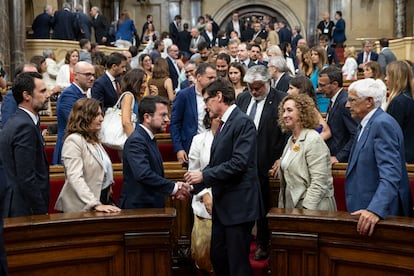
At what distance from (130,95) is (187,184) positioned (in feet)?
5.79

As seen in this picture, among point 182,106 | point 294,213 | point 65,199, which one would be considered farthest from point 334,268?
point 182,106

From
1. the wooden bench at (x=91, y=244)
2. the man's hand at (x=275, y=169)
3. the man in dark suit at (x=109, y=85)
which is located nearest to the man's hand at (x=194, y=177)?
the wooden bench at (x=91, y=244)

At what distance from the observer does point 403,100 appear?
18.1 feet

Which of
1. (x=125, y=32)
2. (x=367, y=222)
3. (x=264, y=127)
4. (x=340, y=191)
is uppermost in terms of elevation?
(x=125, y=32)

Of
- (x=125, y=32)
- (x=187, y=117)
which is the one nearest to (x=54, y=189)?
(x=187, y=117)

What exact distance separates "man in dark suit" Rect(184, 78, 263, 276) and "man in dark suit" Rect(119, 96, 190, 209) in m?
0.20

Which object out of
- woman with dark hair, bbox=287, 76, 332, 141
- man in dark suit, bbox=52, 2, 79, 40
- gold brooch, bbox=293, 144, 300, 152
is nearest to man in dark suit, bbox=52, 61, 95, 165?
woman with dark hair, bbox=287, 76, 332, 141

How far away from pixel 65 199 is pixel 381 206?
2.00 meters

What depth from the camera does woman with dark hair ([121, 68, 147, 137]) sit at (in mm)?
5980

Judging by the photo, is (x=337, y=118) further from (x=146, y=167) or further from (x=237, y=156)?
(x=146, y=167)

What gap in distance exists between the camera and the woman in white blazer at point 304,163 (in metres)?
4.46

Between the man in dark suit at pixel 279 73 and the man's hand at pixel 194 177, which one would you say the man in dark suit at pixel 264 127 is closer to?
the man in dark suit at pixel 279 73

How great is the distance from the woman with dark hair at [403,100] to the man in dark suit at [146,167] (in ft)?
6.65

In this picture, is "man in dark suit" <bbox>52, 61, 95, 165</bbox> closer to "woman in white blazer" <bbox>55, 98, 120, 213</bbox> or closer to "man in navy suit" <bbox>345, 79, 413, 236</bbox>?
"woman in white blazer" <bbox>55, 98, 120, 213</bbox>
